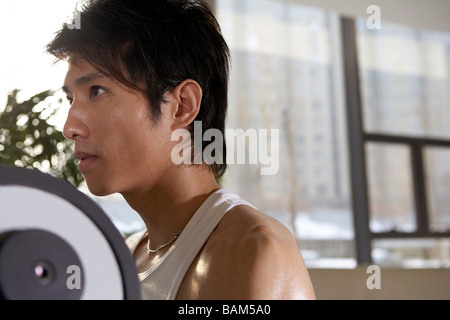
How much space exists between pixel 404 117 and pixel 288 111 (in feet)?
3.10

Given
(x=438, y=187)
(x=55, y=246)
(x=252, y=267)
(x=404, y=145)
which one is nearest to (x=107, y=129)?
(x=252, y=267)

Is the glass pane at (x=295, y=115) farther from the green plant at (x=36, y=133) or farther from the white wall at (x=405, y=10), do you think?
the green plant at (x=36, y=133)

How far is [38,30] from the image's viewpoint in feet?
8.61

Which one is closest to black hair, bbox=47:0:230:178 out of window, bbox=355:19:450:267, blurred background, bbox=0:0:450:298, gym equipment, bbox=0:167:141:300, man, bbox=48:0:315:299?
man, bbox=48:0:315:299

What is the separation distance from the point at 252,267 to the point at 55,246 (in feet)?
1.04

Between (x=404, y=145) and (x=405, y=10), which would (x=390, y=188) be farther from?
(x=405, y=10)

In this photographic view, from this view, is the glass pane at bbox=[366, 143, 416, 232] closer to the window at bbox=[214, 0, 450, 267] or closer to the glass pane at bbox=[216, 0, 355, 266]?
the window at bbox=[214, 0, 450, 267]

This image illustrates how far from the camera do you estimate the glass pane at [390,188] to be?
156 inches

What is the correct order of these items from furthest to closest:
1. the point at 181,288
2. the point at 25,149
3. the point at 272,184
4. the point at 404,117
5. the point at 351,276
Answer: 1. the point at 404,117
2. the point at 272,184
3. the point at 351,276
4. the point at 25,149
5. the point at 181,288

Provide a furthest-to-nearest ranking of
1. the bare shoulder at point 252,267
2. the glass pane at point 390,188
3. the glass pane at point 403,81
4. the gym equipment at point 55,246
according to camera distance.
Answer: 1. the glass pane at point 403,81
2. the glass pane at point 390,188
3. the bare shoulder at point 252,267
4. the gym equipment at point 55,246

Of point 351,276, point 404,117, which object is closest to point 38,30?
point 351,276

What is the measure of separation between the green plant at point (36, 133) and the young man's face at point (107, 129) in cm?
75

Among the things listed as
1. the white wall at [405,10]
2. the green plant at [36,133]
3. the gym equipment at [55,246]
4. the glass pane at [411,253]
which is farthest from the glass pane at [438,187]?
the gym equipment at [55,246]

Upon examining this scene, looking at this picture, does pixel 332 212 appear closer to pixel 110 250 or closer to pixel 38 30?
pixel 38 30
